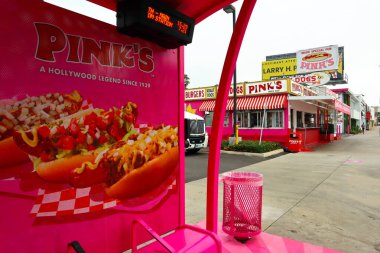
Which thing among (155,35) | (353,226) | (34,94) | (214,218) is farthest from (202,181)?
(34,94)

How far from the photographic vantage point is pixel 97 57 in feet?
8.56

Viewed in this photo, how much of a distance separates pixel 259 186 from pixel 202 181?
4.19m

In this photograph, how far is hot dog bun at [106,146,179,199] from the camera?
2834mm

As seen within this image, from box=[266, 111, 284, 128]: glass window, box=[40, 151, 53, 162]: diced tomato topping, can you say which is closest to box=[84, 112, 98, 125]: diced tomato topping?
box=[40, 151, 53, 162]: diced tomato topping

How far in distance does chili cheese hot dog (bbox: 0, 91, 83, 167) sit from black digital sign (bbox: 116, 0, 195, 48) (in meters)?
0.86

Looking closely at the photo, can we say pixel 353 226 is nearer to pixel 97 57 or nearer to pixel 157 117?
pixel 157 117

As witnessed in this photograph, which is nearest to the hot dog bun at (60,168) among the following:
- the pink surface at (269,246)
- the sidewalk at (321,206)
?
the pink surface at (269,246)

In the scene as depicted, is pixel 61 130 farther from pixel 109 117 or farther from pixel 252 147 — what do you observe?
pixel 252 147

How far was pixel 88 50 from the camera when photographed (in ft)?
8.34

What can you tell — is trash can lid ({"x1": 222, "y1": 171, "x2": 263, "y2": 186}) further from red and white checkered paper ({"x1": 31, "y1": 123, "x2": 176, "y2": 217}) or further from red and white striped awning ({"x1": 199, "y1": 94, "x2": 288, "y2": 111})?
red and white striped awning ({"x1": 199, "y1": 94, "x2": 288, "y2": 111})

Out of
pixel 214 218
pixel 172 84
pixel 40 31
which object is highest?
pixel 40 31

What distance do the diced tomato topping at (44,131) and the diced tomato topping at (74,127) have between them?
0.65ft

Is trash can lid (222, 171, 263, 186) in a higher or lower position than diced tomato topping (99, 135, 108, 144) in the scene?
lower

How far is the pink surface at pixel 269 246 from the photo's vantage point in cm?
361
